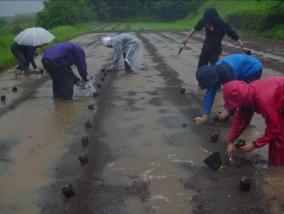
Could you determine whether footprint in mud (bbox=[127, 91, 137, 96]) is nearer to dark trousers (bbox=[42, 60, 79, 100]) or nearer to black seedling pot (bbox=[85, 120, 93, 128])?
dark trousers (bbox=[42, 60, 79, 100])

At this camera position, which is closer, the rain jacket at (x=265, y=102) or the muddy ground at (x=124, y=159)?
the muddy ground at (x=124, y=159)

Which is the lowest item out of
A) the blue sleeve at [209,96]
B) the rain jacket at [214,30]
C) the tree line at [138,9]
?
the tree line at [138,9]

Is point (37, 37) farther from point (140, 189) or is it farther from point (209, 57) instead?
point (140, 189)

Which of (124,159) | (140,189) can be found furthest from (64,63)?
(140,189)

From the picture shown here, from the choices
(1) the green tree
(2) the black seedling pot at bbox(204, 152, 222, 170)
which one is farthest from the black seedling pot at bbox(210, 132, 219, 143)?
(1) the green tree

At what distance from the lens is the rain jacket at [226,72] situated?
6605mm

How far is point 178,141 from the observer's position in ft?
22.5

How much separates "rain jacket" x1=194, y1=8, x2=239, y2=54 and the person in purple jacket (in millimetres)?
2443

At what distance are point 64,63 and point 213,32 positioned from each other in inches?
119

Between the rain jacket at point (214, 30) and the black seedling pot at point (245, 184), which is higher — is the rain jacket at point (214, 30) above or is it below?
above

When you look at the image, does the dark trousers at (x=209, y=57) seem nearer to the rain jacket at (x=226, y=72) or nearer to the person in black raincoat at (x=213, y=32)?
the person in black raincoat at (x=213, y=32)

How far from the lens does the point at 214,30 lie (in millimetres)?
A: 9914

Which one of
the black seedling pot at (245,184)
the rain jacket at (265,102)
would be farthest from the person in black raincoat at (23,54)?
the black seedling pot at (245,184)

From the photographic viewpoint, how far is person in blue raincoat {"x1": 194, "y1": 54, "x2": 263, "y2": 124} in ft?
21.7
